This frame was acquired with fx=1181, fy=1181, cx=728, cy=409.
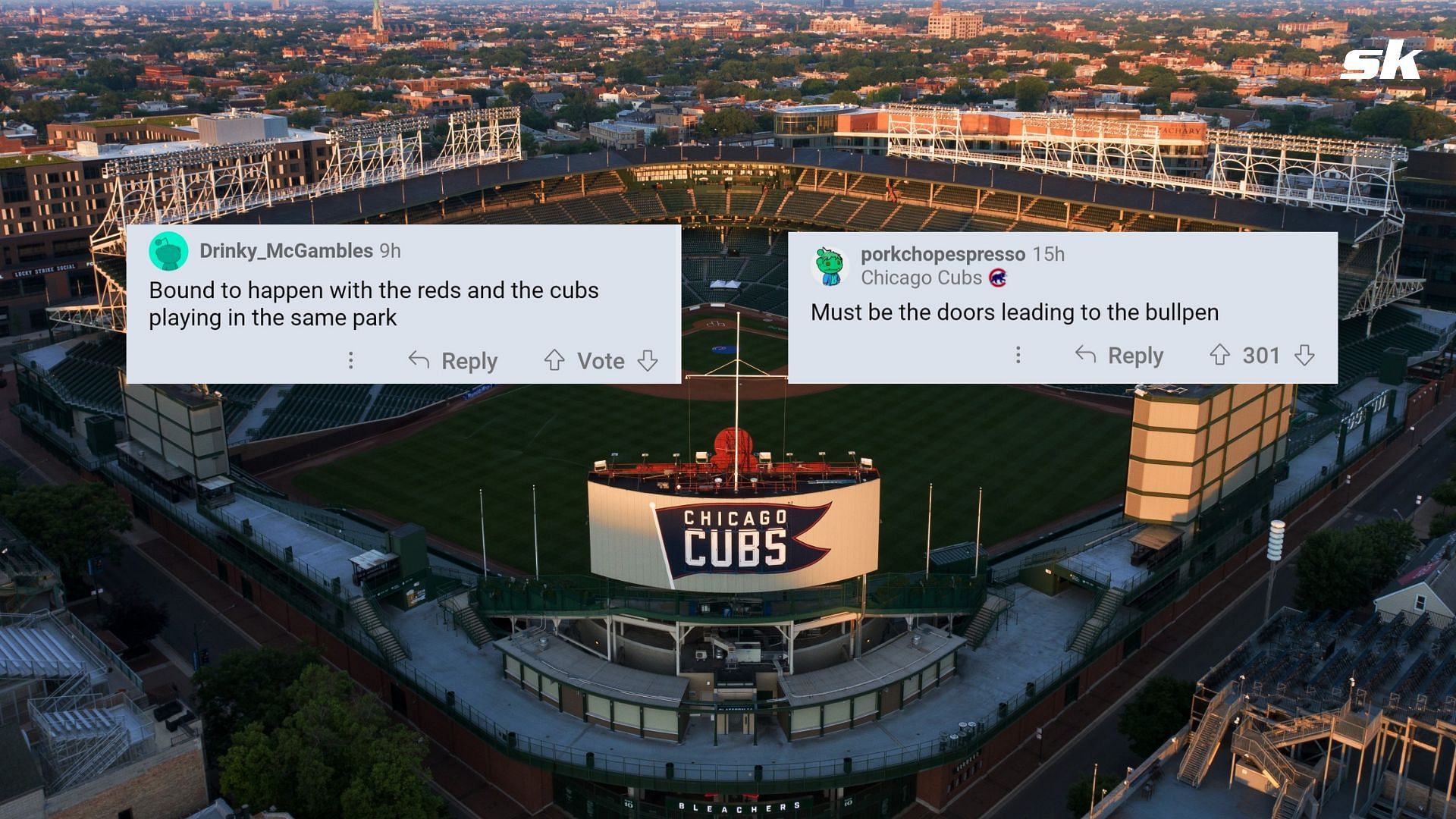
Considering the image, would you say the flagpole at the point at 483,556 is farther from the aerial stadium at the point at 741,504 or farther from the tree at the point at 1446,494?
the tree at the point at 1446,494

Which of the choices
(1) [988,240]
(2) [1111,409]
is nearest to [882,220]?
(2) [1111,409]

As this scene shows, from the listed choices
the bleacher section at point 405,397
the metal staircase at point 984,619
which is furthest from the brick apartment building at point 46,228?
the metal staircase at point 984,619

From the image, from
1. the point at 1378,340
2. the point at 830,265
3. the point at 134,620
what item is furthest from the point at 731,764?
the point at 1378,340

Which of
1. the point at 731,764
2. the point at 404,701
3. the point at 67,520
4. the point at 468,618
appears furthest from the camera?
the point at 67,520

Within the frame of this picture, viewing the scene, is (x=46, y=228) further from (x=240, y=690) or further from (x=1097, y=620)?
(x=1097, y=620)

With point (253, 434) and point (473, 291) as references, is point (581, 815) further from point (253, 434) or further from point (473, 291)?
point (253, 434)

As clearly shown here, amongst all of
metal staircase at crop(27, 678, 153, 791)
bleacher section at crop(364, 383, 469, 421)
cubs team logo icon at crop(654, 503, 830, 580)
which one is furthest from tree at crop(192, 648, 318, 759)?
bleacher section at crop(364, 383, 469, 421)

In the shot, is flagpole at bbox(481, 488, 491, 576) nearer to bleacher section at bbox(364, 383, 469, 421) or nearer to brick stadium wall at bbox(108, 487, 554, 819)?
brick stadium wall at bbox(108, 487, 554, 819)
